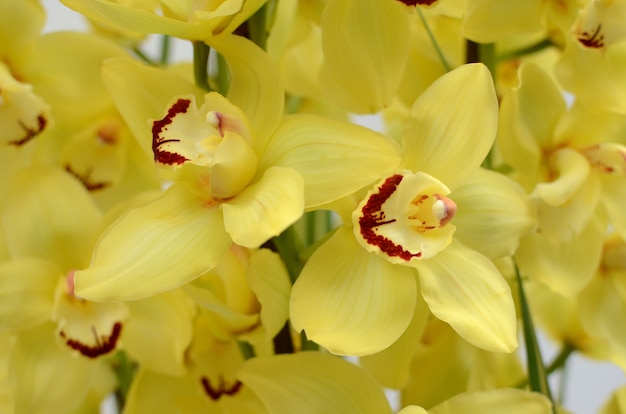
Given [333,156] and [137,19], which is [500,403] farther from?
[137,19]

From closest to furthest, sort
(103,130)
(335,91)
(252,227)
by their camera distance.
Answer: (252,227) → (335,91) → (103,130)

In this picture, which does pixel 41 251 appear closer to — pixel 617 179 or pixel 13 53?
pixel 13 53

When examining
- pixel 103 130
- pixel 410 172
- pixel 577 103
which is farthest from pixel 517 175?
pixel 103 130

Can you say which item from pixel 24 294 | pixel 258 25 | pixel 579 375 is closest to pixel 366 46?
pixel 258 25

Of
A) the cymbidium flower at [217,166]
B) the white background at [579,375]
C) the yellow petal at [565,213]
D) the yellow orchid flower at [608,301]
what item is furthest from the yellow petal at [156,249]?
the white background at [579,375]

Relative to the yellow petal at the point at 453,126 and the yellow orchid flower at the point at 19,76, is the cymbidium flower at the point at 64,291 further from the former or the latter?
the yellow petal at the point at 453,126

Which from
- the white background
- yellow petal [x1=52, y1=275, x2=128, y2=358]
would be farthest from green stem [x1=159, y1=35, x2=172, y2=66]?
the white background
